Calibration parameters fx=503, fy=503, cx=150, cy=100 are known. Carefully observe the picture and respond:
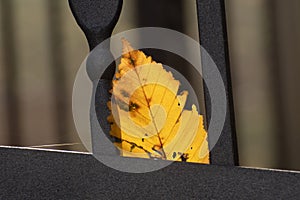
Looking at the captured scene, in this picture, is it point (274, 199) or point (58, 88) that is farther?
point (58, 88)

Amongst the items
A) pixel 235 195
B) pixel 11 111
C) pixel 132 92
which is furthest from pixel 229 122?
pixel 11 111

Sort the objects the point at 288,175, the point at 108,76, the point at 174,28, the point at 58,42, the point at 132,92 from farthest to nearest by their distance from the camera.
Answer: the point at 58,42 < the point at 174,28 < the point at 132,92 < the point at 108,76 < the point at 288,175

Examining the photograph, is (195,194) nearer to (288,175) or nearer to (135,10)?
(288,175)

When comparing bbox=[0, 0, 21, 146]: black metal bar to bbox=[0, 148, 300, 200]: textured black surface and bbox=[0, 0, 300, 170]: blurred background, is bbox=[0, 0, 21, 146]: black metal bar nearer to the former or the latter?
bbox=[0, 0, 300, 170]: blurred background

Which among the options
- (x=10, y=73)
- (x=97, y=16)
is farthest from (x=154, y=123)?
(x=10, y=73)

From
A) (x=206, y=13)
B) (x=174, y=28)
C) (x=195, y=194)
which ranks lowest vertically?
(x=195, y=194)

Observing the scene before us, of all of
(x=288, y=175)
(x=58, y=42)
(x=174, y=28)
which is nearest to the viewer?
(x=288, y=175)

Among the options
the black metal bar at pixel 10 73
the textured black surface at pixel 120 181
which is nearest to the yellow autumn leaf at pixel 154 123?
the textured black surface at pixel 120 181

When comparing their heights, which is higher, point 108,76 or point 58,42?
point 58,42
